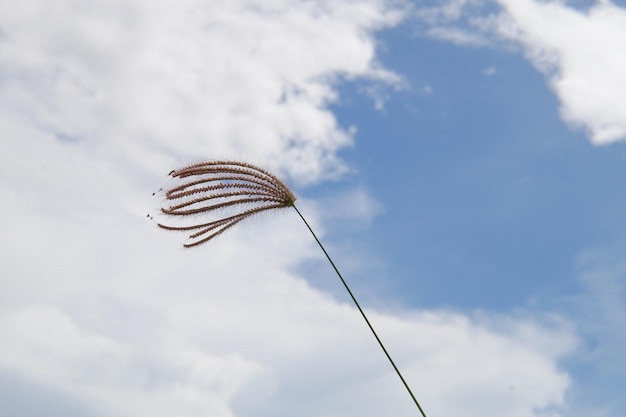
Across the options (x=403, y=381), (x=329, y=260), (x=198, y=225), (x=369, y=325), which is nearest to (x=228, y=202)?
(x=198, y=225)

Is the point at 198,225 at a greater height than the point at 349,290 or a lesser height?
greater

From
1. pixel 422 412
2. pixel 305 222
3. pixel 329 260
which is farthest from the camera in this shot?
pixel 305 222

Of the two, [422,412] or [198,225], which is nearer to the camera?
[422,412]

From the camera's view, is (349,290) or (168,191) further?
(168,191)

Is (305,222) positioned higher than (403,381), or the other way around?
(305,222)

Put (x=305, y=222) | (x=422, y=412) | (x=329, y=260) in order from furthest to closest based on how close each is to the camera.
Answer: (x=305, y=222), (x=329, y=260), (x=422, y=412)

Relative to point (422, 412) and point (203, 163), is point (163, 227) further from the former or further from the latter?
point (422, 412)

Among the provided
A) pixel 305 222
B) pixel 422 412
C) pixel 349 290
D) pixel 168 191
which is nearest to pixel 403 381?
pixel 422 412

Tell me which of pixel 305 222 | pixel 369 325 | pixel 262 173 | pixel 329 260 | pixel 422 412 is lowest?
pixel 422 412

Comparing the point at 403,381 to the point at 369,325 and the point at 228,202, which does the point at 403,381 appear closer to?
the point at 369,325
